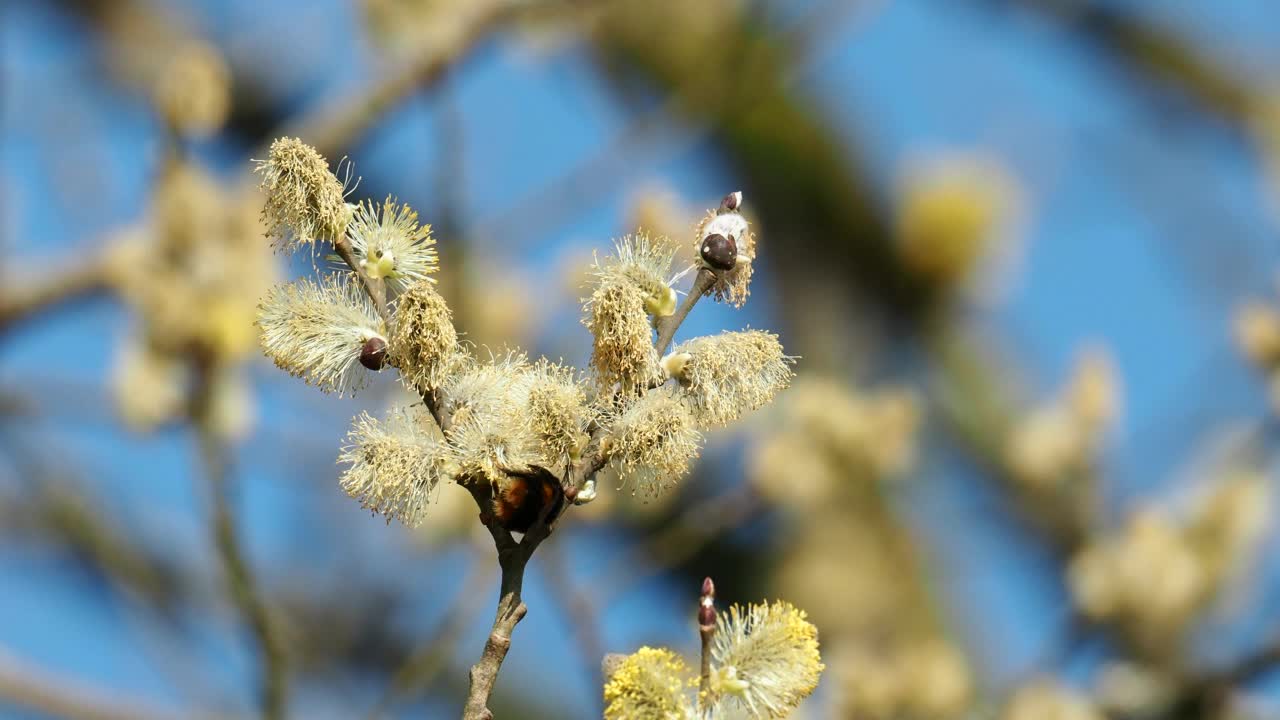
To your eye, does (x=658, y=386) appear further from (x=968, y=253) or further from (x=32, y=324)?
(x=968, y=253)

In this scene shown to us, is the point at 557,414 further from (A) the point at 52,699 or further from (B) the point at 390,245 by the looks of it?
(A) the point at 52,699

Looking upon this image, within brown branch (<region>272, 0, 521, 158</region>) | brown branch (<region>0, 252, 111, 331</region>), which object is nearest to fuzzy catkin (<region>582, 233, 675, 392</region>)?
brown branch (<region>272, 0, 521, 158</region>)

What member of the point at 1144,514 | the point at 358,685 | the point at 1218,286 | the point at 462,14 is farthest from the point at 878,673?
the point at 358,685

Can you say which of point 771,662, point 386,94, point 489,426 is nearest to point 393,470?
point 489,426

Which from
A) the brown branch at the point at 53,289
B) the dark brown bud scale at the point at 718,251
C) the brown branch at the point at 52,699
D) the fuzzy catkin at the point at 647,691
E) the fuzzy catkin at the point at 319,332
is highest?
the brown branch at the point at 53,289

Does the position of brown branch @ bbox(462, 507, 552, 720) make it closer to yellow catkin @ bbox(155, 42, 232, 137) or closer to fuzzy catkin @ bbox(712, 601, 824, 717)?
fuzzy catkin @ bbox(712, 601, 824, 717)

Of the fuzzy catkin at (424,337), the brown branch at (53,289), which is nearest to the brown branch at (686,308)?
the fuzzy catkin at (424,337)

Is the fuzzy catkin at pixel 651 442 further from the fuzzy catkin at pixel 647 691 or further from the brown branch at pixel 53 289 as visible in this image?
the brown branch at pixel 53 289

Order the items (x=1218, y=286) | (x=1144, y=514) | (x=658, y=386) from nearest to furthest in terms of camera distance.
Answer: (x=658, y=386) < (x=1144, y=514) < (x=1218, y=286)
